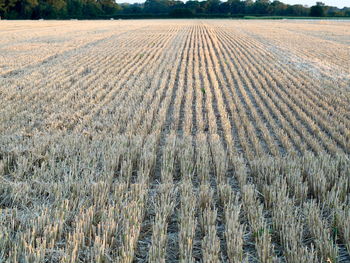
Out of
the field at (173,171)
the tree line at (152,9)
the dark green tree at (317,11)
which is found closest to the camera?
the field at (173,171)

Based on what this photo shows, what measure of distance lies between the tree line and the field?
74.2 meters

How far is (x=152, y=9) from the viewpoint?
137 meters

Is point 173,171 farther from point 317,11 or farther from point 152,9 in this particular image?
point 152,9

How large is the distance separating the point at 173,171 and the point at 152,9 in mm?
138380

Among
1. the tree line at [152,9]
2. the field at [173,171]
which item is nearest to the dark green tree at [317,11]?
the tree line at [152,9]

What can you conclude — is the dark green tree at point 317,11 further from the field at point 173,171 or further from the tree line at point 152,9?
the field at point 173,171

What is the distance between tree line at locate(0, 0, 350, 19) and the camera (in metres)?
78.8

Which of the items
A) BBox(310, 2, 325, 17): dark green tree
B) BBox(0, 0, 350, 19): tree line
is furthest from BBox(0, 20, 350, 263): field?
BBox(310, 2, 325, 17): dark green tree

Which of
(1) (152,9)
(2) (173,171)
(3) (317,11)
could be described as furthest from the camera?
(1) (152,9)

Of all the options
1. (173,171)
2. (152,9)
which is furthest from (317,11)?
(173,171)

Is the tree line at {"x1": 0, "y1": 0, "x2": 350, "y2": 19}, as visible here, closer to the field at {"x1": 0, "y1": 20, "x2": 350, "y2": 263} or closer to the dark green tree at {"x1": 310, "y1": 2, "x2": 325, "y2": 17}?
the dark green tree at {"x1": 310, "y1": 2, "x2": 325, "y2": 17}

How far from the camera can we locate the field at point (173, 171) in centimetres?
354

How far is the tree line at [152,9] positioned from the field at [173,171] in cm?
7419

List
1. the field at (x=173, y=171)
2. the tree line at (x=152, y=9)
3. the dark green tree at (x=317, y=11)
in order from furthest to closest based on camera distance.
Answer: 1. the dark green tree at (x=317, y=11)
2. the tree line at (x=152, y=9)
3. the field at (x=173, y=171)
